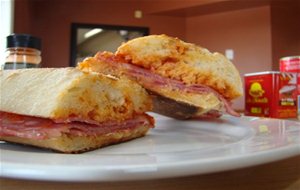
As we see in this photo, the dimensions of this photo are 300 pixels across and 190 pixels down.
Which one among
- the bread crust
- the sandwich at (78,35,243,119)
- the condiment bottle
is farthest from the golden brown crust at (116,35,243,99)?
the condiment bottle

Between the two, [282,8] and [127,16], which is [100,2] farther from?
[282,8]

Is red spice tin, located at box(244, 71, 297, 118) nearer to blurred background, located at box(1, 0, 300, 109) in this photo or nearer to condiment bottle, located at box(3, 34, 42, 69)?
condiment bottle, located at box(3, 34, 42, 69)

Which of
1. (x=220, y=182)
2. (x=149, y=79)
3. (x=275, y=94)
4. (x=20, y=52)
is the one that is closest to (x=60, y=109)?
(x=220, y=182)

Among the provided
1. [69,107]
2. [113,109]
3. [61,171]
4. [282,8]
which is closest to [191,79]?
[113,109]

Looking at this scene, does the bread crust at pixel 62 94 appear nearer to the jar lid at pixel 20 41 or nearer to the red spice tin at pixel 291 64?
the jar lid at pixel 20 41

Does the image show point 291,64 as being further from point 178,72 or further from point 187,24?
point 187,24
